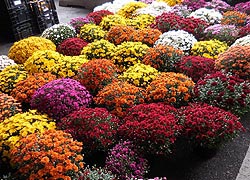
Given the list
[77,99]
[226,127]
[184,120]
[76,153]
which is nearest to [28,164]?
[76,153]

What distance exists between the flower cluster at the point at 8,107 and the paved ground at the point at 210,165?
203cm

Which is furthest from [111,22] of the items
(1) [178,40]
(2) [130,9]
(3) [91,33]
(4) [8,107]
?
(4) [8,107]

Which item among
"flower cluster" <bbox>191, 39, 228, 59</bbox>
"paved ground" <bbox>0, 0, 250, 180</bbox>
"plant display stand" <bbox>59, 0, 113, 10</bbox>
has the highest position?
"flower cluster" <bbox>191, 39, 228, 59</bbox>

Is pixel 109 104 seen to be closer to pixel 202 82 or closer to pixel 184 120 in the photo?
pixel 184 120

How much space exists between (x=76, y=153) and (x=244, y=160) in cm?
211

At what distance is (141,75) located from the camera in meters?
4.89

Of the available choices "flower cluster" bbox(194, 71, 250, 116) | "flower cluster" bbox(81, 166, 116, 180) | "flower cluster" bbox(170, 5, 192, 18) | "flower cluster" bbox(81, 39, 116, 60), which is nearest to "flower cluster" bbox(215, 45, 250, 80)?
"flower cluster" bbox(194, 71, 250, 116)

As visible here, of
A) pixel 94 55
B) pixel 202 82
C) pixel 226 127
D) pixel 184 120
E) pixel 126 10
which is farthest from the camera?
pixel 126 10

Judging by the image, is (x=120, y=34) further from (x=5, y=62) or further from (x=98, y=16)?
(x=5, y=62)

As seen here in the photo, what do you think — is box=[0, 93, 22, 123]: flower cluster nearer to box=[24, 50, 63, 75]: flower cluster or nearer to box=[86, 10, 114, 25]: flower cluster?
box=[24, 50, 63, 75]: flower cluster

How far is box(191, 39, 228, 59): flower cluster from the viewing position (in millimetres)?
5708

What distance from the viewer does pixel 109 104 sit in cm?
436

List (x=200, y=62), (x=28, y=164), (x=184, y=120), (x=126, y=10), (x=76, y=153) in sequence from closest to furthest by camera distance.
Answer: (x=28, y=164) < (x=76, y=153) < (x=184, y=120) < (x=200, y=62) < (x=126, y=10)

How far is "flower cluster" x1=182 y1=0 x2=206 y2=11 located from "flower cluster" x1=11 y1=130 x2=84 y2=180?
6313mm
